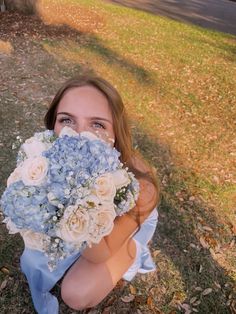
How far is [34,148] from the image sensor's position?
203 centimetres

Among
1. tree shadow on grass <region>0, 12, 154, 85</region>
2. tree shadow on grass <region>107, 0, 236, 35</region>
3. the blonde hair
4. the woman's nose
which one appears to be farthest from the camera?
tree shadow on grass <region>107, 0, 236, 35</region>

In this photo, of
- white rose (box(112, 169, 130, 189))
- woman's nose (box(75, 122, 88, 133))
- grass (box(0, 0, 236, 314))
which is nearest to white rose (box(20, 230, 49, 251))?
white rose (box(112, 169, 130, 189))

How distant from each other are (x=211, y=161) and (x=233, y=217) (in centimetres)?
119

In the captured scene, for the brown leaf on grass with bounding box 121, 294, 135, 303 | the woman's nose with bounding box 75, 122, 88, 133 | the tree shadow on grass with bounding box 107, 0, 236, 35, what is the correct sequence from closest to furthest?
1. the woman's nose with bounding box 75, 122, 88, 133
2. the brown leaf on grass with bounding box 121, 294, 135, 303
3. the tree shadow on grass with bounding box 107, 0, 236, 35

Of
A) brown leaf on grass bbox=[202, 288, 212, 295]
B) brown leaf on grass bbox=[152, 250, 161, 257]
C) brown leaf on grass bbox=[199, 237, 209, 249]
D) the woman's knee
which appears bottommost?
brown leaf on grass bbox=[152, 250, 161, 257]

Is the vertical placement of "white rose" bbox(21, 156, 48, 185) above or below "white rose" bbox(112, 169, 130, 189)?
above

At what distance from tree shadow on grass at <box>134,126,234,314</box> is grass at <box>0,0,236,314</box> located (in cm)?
1

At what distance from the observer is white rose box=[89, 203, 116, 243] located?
184cm

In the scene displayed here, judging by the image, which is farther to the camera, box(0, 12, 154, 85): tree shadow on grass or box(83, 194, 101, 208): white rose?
box(0, 12, 154, 85): tree shadow on grass

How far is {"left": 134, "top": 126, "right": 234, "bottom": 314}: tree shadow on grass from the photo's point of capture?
3553mm

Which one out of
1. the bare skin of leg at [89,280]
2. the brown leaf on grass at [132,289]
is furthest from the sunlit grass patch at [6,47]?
the bare skin of leg at [89,280]

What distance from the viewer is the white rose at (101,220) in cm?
184

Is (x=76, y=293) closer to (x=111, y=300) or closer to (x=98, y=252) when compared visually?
(x=98, y=252)

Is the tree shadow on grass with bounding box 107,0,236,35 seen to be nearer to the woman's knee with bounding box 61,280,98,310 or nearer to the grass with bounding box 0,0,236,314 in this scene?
the grass with bounding box 0,0,236,314
